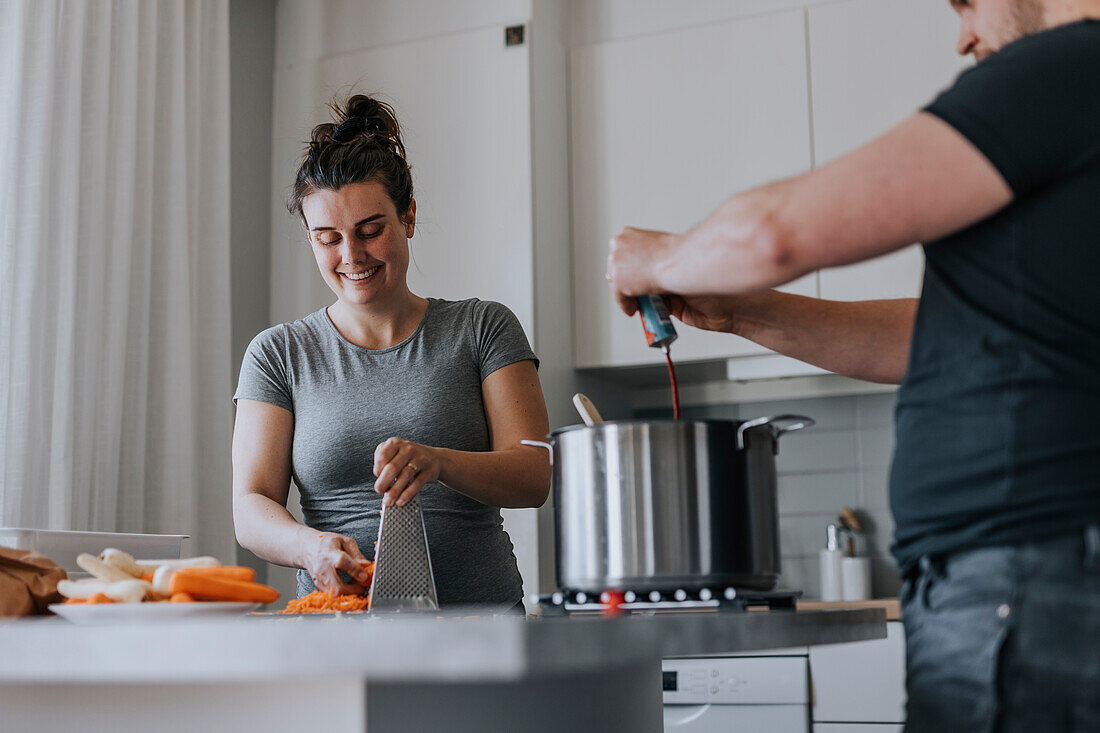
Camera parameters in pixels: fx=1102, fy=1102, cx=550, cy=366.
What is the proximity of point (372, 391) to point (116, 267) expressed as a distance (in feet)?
3.38

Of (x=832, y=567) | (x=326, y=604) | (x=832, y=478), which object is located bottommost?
(x=832, y=567)

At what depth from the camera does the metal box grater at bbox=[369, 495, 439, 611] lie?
43.3 inches

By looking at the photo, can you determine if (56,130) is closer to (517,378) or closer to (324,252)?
(324,252)

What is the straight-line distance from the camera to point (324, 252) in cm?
159

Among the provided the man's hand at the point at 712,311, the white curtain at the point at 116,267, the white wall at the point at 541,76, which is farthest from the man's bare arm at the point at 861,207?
the white wall at the point at 541,76

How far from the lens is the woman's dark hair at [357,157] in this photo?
156 centimetres

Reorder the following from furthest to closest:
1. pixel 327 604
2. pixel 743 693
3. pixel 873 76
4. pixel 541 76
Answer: pixel 541 76 < pixel 873 76 < pixel 743 693 < pixel 327 604

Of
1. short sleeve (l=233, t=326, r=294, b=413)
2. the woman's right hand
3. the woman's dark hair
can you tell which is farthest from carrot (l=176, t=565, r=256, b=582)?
the woman's dark hair

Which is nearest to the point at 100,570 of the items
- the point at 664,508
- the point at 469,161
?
the point at 664,508

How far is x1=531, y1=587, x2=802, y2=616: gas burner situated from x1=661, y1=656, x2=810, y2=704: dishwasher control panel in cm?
159

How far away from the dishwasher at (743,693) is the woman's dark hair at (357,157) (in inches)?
53.4

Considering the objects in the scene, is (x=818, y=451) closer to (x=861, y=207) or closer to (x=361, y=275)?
(x=361, y=275)

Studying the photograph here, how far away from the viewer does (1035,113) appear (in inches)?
30.0

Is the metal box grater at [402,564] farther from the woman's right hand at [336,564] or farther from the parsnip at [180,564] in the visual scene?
the parsnip at [180,564]
